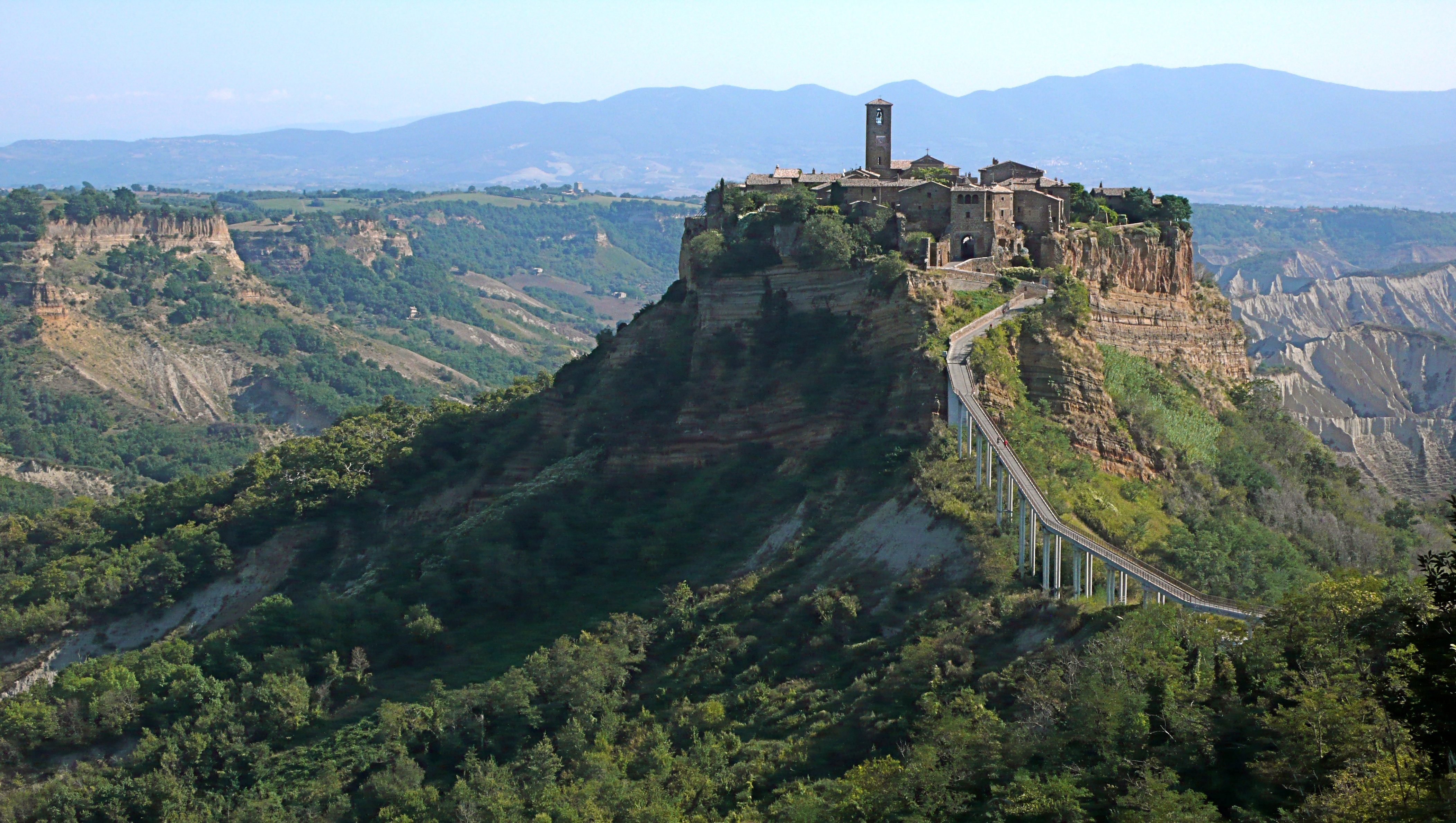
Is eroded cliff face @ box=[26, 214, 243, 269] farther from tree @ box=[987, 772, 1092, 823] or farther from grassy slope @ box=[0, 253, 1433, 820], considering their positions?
tree @ box=[987, 772, 1092, 823]

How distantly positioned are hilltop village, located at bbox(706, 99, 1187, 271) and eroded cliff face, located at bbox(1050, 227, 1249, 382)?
4.32 feet

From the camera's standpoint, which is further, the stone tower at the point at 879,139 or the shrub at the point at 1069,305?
the stone tower at the point at 879,139

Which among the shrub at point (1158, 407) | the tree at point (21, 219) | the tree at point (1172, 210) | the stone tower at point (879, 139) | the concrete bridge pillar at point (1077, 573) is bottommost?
the concrete bridge pillar at point (1077, 573)

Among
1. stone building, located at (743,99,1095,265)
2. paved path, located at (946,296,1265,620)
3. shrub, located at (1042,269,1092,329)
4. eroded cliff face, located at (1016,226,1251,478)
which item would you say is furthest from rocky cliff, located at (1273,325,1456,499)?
paved path, located at (946,296,1265,620)

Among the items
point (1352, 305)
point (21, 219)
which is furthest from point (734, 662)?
point (21, 219)

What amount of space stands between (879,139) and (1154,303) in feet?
41.5

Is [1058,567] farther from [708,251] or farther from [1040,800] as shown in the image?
[708,251]

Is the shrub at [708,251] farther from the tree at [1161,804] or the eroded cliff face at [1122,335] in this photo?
the tree at [1161,804]

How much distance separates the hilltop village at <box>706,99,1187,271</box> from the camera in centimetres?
5891

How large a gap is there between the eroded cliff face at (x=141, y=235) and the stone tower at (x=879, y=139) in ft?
325

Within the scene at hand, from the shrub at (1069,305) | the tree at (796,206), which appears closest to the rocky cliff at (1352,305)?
the tree at (796,206)

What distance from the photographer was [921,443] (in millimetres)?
50875

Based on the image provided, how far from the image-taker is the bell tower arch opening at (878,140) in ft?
217

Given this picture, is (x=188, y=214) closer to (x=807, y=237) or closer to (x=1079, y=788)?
(x=807, y=237)
